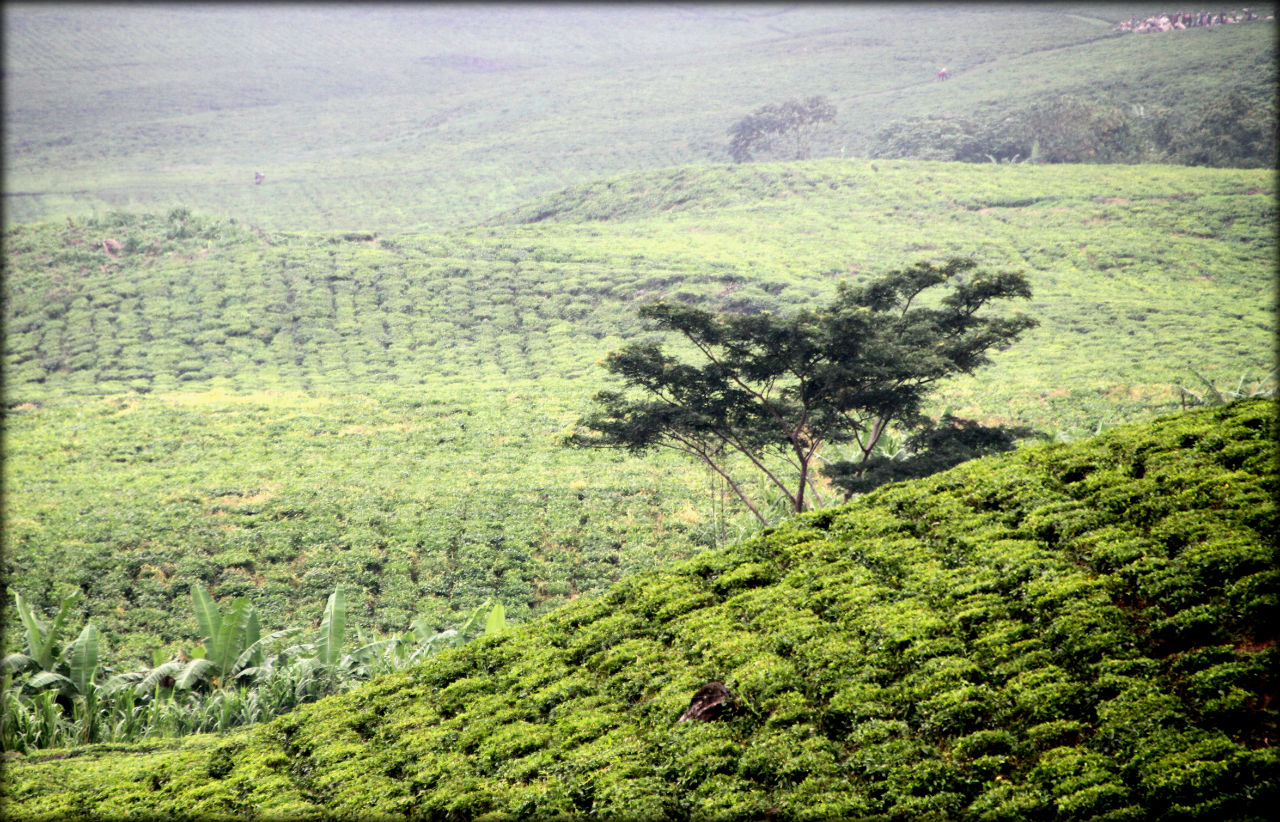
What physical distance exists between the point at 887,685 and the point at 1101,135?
8278 cm

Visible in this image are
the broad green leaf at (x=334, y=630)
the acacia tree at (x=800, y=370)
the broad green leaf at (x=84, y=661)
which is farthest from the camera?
the acacia tree at (x=800, y=370)

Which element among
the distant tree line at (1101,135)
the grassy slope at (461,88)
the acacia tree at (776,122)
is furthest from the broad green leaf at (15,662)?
the acacia tree at (776,122)

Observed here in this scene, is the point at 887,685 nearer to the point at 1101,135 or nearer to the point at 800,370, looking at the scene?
the point at 800,370

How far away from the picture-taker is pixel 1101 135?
77.9m

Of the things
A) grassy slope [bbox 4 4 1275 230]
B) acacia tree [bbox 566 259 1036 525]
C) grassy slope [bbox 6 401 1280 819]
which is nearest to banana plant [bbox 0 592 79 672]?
grassy slope [bbox 6 401 1280 819]

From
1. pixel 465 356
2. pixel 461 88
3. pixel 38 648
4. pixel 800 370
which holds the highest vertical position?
pixel 461 88

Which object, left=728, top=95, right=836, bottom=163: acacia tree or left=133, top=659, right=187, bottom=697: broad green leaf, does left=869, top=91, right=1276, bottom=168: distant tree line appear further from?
left=133, top=659, right=187, bottom=697: broad green leaf

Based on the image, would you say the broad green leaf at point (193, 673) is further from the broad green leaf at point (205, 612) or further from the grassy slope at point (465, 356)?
the grassy slope at point (465, 356)

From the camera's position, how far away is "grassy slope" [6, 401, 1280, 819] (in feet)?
26.1

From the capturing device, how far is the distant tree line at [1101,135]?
7094 cm

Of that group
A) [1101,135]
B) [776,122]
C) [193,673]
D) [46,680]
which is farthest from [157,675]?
[776,122]

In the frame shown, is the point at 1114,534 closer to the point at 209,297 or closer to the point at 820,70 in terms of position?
the point at 209,297

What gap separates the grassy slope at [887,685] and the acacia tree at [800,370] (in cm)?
723

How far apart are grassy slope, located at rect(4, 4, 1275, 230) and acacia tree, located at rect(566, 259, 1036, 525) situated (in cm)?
6800
